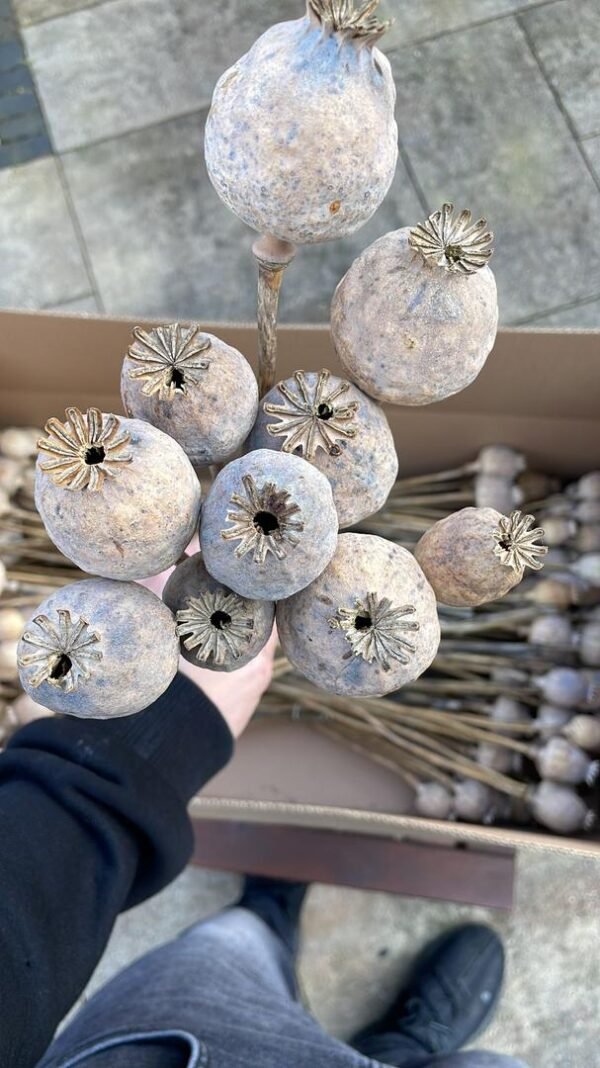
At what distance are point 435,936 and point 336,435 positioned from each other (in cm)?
154

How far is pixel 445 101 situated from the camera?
1.97 m

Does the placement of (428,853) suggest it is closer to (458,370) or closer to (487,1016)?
→ (487,1016)

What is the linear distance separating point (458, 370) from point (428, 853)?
1.23 m

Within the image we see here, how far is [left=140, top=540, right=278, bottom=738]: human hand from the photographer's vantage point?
3.57 ft

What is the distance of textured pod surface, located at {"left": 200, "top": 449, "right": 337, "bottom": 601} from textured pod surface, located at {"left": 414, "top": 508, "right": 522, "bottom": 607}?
0.13 metres

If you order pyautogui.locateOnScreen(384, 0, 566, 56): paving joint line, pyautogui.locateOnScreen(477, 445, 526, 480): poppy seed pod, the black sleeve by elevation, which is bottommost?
the black sleeve

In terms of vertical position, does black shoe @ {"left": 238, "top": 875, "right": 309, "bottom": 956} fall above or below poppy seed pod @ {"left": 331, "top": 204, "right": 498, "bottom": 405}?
below

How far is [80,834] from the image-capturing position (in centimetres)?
97

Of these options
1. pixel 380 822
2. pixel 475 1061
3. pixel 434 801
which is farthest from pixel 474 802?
pixel 475 1061

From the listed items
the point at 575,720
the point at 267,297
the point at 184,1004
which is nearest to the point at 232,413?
the point at 267,297

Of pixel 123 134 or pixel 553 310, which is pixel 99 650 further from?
pixel 123 134

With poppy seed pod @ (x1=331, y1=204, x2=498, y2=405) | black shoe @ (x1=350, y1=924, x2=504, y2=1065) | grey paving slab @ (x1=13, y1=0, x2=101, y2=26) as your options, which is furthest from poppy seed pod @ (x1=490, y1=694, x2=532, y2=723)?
grey paving slab @ (x1=13, y1=0, x2=101, y2=26)

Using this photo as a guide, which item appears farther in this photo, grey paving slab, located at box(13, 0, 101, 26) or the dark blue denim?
grey paving slab, located at box(13, 0, 101, 26)

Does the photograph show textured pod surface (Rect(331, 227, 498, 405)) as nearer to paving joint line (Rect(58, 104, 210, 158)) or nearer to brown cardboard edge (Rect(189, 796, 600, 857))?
brown cardboard edge (Rect(189, 796, 600, 857))
